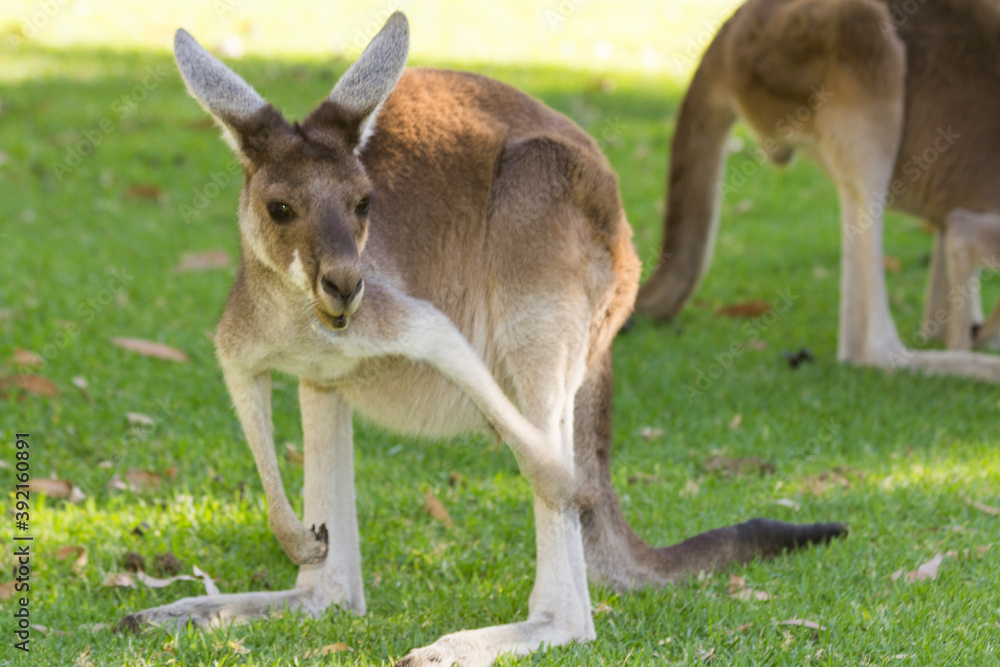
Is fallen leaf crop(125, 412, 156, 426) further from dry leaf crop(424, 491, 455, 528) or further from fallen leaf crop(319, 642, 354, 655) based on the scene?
fallen leaf crop(319, 642, 354, 655)

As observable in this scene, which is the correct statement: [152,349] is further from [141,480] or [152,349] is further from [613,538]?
[613,538]

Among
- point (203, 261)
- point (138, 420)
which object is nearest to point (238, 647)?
point (138, 420)

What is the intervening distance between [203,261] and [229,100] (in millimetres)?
3400

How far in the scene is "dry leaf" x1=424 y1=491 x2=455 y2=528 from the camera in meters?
3.16

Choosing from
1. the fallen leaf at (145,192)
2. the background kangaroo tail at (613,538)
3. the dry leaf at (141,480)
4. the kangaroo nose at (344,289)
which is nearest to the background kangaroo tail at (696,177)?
the background kangaroo tail at (613,538)

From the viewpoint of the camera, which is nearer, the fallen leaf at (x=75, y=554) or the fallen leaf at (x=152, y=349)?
the fallen leaf at (x=75, y=554)

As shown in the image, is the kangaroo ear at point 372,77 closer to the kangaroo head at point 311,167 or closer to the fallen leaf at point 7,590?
the kangaroo head at point 311,167

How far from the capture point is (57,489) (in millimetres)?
3223

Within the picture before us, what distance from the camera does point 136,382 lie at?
396cm

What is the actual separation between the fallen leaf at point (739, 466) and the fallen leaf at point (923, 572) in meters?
0.74

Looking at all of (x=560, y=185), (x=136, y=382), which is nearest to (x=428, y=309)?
(x=560, y=185)

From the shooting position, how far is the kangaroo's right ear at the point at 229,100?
205 cm

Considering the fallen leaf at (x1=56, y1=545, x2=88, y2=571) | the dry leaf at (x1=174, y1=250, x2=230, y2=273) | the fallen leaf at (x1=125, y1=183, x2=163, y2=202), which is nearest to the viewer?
the fallen leaf at (x1=56, y1=545, x2=88, y2=571)

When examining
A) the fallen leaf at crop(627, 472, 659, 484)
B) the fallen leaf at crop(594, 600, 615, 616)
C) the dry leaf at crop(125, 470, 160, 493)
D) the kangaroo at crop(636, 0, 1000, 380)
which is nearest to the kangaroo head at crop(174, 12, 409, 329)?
the fallen leaf at crop(594, 600, 615, 616)
